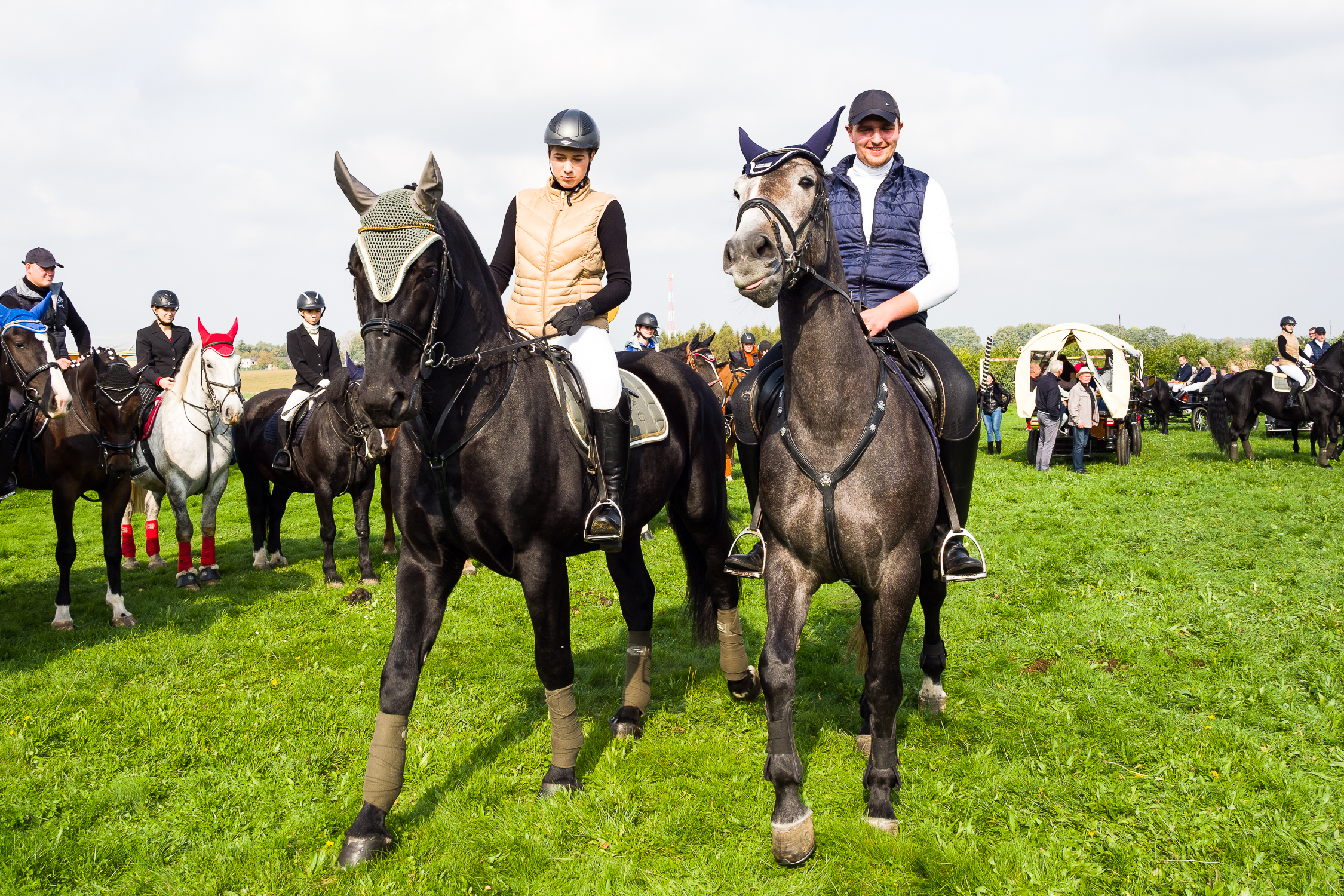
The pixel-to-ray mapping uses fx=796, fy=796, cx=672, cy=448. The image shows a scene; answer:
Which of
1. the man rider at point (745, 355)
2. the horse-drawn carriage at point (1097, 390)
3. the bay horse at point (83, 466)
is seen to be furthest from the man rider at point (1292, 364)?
the bay horse at point (83, 466)

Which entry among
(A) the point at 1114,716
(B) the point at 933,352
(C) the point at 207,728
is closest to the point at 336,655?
(C) the point at 207,728

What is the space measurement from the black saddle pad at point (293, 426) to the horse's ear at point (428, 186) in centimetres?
751

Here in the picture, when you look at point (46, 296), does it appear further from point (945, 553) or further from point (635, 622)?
point (945, 553)

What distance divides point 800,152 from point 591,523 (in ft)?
7.55

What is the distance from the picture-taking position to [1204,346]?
5547 cm

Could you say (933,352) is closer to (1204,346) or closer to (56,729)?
(56,729)

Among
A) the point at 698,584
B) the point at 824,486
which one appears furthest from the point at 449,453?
the point at 698,584

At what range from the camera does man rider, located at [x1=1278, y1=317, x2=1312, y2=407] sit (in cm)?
1839

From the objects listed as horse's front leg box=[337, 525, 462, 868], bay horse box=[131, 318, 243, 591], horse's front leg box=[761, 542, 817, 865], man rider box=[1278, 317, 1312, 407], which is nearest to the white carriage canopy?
man rider box=[1278, 317, 1312, 407]

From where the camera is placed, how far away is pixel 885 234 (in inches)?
184

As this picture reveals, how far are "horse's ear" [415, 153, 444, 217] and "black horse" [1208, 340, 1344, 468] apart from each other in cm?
2020

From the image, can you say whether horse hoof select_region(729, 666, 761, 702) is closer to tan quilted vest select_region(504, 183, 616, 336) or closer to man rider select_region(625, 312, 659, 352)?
tan quilted vest select_region(504, 183, 616, 336)

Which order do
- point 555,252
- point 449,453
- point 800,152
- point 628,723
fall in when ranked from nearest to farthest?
1. point 800,152
2. point 449,453
3. point 555,252
4. point 628,723

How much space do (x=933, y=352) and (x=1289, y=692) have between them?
368 cm
